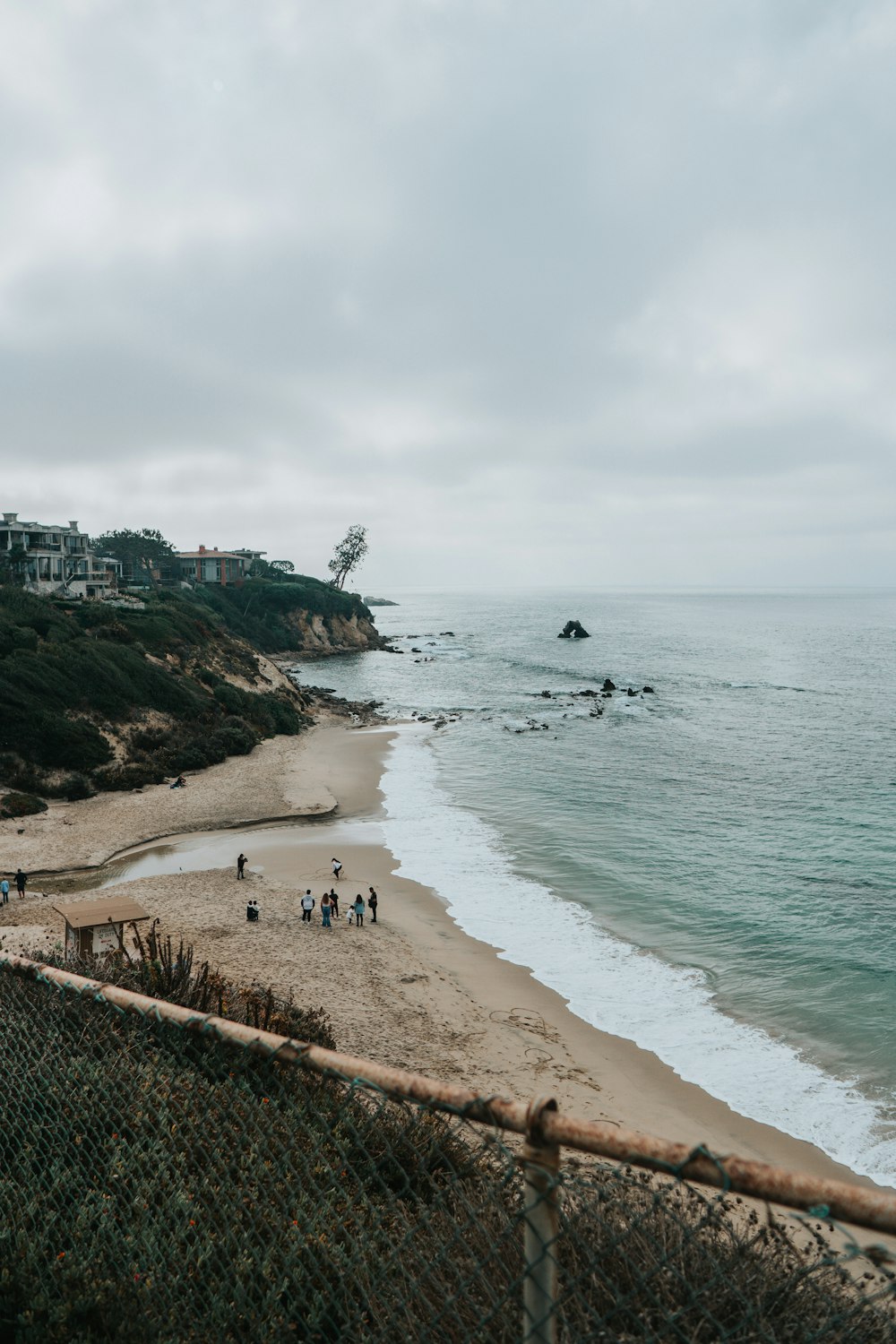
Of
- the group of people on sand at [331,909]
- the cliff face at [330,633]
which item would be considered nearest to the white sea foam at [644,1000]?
the group of people on sand at [331,909]

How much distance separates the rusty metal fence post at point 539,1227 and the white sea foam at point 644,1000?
11.9 metres

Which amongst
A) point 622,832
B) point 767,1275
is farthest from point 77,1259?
point 622,832

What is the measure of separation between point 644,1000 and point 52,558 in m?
76.2

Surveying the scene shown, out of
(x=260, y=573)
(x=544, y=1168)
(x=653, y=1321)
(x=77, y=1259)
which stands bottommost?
(x=653, y=1321)

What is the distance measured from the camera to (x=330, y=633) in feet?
358

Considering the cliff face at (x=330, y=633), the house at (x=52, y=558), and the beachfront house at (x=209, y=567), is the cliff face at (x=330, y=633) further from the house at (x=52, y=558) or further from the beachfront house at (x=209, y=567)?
the house at (x=52, y=558)

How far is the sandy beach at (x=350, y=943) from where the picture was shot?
1331cm

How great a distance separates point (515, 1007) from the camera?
16.5 m

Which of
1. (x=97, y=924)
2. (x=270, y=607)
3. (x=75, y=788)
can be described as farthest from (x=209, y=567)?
(x=97, y=924)

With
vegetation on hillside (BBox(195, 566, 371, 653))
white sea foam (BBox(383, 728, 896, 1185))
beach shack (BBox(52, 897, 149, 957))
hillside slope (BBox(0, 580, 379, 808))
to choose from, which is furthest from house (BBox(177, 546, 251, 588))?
beach shack (BBox(52, 897, 149, 957))

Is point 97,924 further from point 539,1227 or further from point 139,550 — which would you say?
point 139,550

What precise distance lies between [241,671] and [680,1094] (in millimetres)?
46229

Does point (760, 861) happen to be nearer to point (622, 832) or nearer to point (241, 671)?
point (622, 832)

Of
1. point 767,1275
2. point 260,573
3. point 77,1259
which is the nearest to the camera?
point 77,1259
